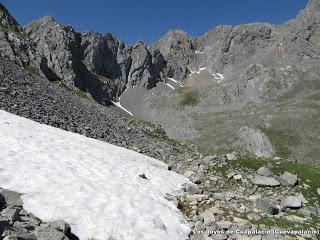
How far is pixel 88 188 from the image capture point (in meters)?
18.6

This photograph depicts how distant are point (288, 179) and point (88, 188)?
54.6 ft

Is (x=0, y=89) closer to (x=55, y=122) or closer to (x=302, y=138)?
(x=55, y=122)

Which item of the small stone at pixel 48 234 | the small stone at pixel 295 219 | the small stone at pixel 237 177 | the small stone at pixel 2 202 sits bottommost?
the small stone at pixel 48 234

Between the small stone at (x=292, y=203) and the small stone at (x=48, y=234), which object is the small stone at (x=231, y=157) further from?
the small stone at (x=48, y=234)

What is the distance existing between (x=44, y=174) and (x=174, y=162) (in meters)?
17.5

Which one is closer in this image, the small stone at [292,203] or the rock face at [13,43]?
the small stone at [292,203]

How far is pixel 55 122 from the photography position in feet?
126

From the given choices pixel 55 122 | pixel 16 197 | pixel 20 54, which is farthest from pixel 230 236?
pixel 20 54

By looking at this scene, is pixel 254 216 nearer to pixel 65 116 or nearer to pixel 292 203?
pixel 292 203

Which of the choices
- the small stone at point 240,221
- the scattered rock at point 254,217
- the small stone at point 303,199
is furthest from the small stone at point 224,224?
the small stone at point 303,199

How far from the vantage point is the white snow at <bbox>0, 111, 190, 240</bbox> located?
15.4m

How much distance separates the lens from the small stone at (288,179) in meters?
28.6

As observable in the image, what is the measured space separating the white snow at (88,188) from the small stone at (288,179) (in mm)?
7596

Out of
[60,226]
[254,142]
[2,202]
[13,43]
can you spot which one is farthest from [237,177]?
[254,142]
